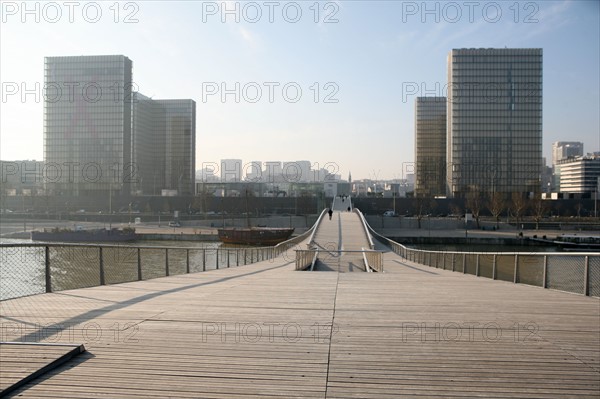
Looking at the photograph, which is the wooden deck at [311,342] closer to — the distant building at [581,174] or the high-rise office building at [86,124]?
the high-rise office building at [86,124]

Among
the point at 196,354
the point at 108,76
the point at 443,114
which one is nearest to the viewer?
the point at 196,354

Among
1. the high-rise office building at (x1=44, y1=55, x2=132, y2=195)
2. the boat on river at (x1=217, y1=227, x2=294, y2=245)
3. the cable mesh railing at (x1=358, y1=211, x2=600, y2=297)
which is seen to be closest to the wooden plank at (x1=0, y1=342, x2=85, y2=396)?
the cable mesh railing at (x1=358, y1=211, x2=600, y2=297)

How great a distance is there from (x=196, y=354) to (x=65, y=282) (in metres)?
6.03

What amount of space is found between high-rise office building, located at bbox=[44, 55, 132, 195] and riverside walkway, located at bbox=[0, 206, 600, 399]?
93.7 metres

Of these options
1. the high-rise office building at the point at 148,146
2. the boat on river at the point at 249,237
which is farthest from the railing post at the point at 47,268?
the high-rise office building at the point at 148,146

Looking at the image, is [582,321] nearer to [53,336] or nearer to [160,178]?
[53,336]

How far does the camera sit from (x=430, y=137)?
128 m

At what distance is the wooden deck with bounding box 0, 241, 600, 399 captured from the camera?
13.3 ft

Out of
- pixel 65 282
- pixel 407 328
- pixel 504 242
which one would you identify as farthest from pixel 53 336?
pixel 504 242

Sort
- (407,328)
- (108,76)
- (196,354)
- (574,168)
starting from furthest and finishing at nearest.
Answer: (574,168) < (108,76) < (407,328) < (196,354)

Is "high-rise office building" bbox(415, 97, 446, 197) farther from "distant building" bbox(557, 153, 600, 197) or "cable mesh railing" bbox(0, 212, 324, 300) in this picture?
"cable mesh railing" bbox(0, 212, 324, 300)

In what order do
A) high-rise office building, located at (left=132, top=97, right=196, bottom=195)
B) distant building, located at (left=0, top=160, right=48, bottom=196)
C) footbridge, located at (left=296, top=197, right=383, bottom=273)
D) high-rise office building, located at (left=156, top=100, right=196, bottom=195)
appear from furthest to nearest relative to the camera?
high-rise office building, located at (left=156, top=100, right=196, bottom=195), high-rise office building, located at (left=132, top=97, right=196, bottom=195), distant building, located at (left=0, top=160, right=48, bottom=196), footbridge, located at (left=296, top=197, right=383, bottom=273)

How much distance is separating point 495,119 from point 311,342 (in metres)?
107

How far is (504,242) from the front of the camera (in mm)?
54219
